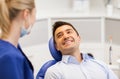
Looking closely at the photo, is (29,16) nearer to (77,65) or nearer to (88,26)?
(77,65)

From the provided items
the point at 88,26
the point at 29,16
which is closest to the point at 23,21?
the point at 29,16

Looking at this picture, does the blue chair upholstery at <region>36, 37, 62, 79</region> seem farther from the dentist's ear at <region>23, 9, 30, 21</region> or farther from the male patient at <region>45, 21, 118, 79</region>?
the dentist's ear at <region>23, 9, 30, 21</region>

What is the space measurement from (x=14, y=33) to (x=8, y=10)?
5.2 inches

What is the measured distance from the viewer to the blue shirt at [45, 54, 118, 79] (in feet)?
6.89

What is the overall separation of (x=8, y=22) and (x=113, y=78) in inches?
45.3

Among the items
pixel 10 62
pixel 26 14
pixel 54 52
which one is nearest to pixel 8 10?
pixel 26 14

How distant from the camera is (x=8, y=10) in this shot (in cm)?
142

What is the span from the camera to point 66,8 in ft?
11.6

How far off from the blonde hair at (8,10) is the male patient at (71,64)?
0.79 metres

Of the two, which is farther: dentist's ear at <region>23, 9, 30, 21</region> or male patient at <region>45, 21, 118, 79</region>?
male patient at <region>45, 21, 118, 79</region>

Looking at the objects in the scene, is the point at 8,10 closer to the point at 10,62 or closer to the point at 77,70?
the point at 10,62

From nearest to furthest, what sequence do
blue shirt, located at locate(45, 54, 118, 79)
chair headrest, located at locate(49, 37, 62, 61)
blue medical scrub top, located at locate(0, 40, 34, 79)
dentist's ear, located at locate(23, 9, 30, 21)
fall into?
blue medical scrub top, located at locate(0, 40, 34, 79) < dentist's ear, located at locate(23, 9, 30, 21) < blue shirt, located at locate(45, 54, 118, 79) < chair headrest, located at locate(49, 37, 62, 61)

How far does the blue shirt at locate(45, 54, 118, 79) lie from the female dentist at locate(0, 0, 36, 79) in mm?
626

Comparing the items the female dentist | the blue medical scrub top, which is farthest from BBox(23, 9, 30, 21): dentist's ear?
the blue medical scrub top
